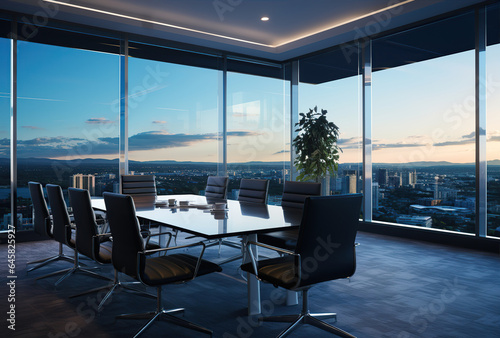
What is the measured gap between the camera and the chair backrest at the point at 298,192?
4.18m

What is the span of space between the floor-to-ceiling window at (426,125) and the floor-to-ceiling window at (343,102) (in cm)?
38

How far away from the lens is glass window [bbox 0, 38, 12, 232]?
598 cm

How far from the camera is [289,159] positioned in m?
8.70

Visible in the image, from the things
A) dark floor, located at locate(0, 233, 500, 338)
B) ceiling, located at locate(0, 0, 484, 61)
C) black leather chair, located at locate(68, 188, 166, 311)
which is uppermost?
ceiling, located at locate(0, 0, 484, 61)

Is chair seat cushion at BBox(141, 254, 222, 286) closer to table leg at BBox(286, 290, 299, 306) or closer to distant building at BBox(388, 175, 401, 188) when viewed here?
table leg at BBox(286, 290, 299, 306)

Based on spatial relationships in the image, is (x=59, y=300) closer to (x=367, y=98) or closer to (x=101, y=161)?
(x=101, y=161)

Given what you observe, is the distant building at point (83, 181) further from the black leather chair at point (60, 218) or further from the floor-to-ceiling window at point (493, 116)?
the floor-to-ceiling window at point (493, 116)

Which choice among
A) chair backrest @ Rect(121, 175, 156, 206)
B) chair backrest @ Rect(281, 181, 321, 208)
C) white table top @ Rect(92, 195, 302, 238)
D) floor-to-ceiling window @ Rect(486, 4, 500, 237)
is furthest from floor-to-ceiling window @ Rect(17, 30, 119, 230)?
floor-to-ceiling window @ Rect(486, 4, 500, 237)

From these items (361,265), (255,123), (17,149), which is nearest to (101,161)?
(17,149)

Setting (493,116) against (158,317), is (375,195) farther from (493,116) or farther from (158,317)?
(158,317)

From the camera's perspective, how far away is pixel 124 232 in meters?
2.66

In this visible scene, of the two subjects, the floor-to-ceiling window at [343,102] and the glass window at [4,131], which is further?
the floor-to-ceiling window at [343,102]

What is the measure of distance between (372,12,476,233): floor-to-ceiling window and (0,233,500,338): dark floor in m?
1.39

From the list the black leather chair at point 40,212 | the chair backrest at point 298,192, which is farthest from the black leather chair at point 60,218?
the chair backrest at point 298,192
